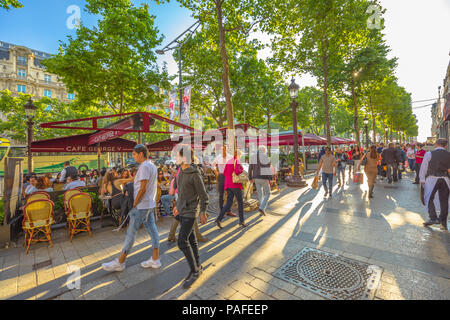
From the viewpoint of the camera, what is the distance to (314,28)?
1302 centimetres

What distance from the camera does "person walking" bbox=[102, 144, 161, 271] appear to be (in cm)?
317

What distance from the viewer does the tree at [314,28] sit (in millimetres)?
9666

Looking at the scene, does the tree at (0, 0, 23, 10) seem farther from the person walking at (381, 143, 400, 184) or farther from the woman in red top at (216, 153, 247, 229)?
the person walking at (381, 143, 400, 184)

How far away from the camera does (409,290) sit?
2477mm

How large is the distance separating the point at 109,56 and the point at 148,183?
1062 cm

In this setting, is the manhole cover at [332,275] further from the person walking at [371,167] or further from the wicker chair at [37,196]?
the wicker chair at [37,196]

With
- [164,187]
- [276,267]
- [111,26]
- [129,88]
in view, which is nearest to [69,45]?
[111,26]

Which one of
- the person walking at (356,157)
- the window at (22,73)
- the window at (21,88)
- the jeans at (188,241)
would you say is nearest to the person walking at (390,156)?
the person walking at (356,157)

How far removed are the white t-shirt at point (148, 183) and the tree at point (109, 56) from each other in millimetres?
9697

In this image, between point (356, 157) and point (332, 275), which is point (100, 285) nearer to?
point (332, 275)

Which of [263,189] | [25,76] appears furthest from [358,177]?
[25,76]
